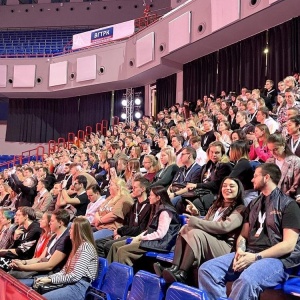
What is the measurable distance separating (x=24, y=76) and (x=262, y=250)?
13.2 meters

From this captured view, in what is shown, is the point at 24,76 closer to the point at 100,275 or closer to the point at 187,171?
the point at 187,171

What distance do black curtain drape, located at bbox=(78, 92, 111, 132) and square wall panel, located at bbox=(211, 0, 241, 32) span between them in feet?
21.5

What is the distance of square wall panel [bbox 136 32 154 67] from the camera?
11.5 metres

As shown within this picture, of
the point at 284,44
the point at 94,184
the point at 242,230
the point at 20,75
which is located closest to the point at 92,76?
the point at 20,75

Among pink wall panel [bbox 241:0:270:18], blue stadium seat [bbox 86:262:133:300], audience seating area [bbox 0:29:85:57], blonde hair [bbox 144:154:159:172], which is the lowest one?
blue stadium seat [bbox 86:262:133:300]

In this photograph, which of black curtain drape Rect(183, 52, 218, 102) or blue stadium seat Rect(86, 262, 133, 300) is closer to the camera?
blue stadium seat Rect(86, 262, 133, 300)

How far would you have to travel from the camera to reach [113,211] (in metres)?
4.57

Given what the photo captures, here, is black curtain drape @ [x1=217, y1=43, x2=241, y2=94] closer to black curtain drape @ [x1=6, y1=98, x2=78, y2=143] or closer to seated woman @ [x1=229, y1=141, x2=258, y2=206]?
seated woman @ [x1=229, y1=141, x2=258, y2=206]

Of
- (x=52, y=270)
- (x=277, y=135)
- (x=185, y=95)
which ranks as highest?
A: (x=185, y=95)

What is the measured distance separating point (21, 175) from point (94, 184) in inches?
126

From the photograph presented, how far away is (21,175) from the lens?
7934mm

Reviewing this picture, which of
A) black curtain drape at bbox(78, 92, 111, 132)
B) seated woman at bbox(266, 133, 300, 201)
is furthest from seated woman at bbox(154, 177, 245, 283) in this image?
black curtain drape at bbox(78, 92, 111, 132)

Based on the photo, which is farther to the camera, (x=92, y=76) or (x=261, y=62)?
(x=92, y=76)

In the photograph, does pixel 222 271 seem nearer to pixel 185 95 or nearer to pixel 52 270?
pixel 52 270
